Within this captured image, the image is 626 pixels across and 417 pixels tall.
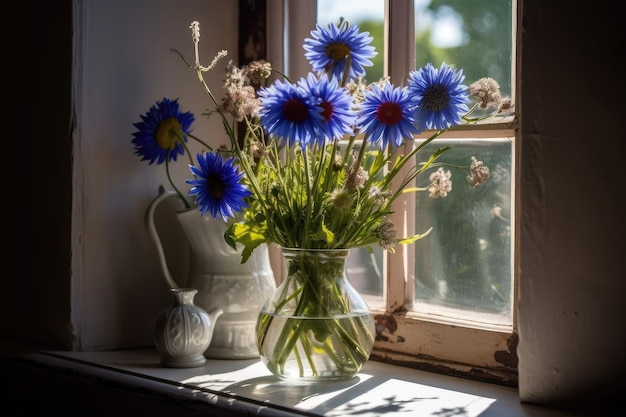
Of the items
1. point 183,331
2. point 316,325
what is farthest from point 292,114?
point 183,331

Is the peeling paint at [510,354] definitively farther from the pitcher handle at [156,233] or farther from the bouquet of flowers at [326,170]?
the pitcher handle at [156,233]

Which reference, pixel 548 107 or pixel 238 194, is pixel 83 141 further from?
pixel 548 107

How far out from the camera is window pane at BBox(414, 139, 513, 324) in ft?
3.77

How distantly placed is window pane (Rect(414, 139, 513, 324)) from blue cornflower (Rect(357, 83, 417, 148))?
189mm

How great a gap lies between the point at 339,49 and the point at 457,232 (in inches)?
13.2

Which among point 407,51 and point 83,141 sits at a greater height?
point 407,51

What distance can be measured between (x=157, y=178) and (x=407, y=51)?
47cm

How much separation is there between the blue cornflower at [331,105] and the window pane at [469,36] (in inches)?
10.7

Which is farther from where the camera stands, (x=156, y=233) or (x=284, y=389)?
(x=156, y=233)

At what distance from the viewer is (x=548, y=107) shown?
3.00ft

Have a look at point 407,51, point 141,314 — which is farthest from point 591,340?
point 141,314

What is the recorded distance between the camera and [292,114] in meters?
0.98

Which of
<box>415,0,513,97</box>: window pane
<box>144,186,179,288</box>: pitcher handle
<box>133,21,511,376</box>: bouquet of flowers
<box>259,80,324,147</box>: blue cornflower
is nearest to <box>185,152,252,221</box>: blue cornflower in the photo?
<box>133,21,511,376</box>: bouquet of flowers

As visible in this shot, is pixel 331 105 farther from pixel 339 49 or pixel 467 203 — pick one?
pixel 467 203
